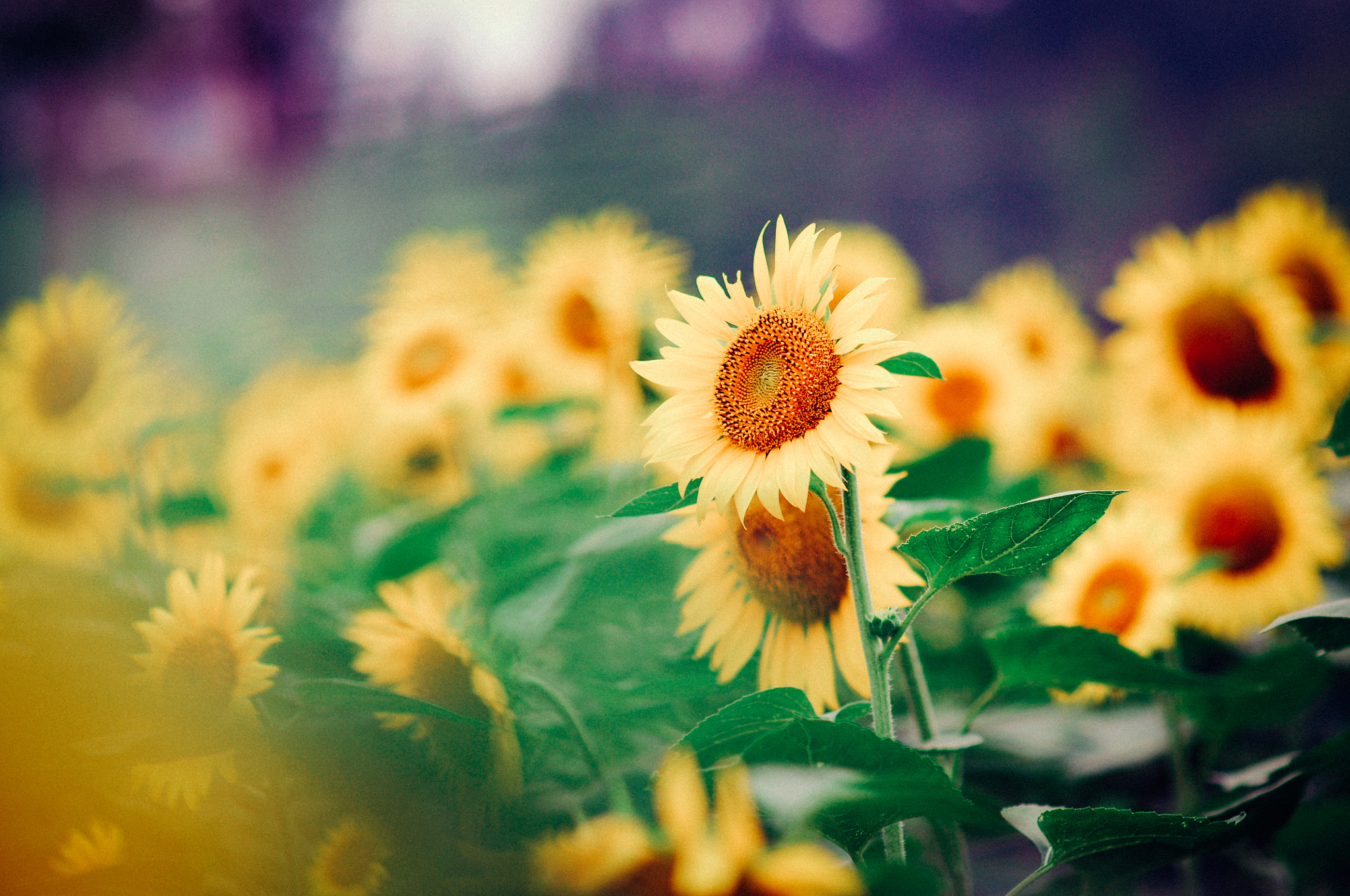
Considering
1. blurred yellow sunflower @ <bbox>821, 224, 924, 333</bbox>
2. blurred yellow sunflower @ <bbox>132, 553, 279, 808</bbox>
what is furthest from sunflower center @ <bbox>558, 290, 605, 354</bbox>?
blurred yellow sunflower @ <bbox>132, 553, 279, 808</bbox>

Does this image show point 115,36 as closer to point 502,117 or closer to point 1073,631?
point 502,117

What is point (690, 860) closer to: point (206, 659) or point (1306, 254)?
point (206, 659)

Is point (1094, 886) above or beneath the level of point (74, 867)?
beneath

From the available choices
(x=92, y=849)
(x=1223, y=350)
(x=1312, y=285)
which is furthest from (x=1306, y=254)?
(x=92, y=849)

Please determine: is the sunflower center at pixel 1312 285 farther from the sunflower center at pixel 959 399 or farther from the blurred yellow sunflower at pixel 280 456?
the blurred yellow sunflower at pixel 280 456

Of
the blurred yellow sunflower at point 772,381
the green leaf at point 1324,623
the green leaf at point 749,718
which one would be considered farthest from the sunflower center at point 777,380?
the green leaf at point 1324,623

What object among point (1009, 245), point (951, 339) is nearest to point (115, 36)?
point (951, 339)
